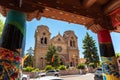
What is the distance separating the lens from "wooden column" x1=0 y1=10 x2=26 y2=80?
2.33 m

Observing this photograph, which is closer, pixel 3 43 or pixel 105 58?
pixel 3 43

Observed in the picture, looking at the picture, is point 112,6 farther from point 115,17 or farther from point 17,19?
point 17,19

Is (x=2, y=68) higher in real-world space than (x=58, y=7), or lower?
lower

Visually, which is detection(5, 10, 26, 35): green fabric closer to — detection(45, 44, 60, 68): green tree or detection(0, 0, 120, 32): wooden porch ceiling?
detection(0, 0, 120, 32): wooden porch ceiling

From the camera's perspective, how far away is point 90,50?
32.9 metres

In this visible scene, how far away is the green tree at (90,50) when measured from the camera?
31766 mm

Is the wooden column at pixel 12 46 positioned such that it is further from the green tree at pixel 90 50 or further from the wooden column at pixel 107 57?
the green tree at pixel 90 50

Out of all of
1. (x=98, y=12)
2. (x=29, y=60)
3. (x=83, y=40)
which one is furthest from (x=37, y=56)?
(x=98, y=12)

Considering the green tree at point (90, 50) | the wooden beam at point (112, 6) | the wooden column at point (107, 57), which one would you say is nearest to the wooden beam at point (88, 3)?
the wooden beam at point (112, 6)

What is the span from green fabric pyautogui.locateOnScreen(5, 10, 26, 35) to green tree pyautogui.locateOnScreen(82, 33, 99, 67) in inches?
1192

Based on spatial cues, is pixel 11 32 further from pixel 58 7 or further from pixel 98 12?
pixel 98 12

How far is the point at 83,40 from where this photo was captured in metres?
34.9

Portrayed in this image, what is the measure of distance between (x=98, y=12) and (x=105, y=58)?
52.5 inches

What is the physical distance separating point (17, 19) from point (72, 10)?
4.86 ft
